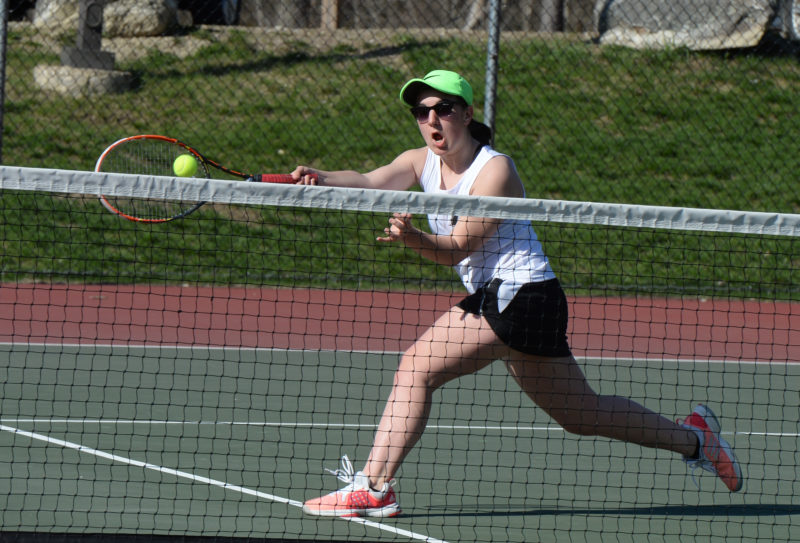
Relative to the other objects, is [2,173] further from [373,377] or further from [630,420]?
[373,377]

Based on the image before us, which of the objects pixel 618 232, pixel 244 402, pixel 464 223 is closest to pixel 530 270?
pixel 464 223

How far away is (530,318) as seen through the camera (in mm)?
3736

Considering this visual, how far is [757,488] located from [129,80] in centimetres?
875

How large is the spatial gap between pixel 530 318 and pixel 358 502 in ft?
2.79

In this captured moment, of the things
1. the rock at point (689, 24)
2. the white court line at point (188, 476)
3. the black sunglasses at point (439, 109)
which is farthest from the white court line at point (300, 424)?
the rock at point (689, 24)

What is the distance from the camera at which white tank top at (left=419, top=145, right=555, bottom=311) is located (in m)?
3.79

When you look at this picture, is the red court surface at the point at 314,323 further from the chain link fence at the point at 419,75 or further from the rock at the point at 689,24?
the rock at the point at 689,24

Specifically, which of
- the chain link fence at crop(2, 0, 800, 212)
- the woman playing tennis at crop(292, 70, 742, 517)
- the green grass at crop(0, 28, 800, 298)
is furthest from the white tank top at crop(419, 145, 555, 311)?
the chain link fence at crop(2, 0, 800, 212)

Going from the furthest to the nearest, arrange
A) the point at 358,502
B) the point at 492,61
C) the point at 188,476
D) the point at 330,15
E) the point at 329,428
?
the point at 330,15 → the point at 492,61 → the point at 329,428 → the point at 188,476 → the point at 358,502

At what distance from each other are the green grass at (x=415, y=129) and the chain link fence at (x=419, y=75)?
0.02 metres

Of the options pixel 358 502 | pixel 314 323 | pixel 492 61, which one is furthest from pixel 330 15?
pixel 358 502

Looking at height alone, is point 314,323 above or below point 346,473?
above

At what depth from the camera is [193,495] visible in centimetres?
408

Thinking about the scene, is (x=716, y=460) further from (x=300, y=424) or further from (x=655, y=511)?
(x=300, y=424)
